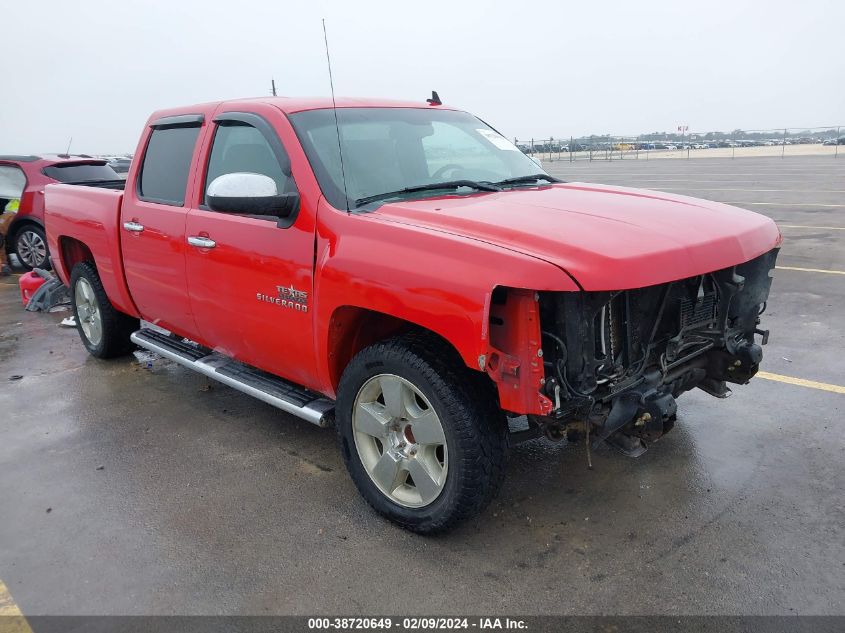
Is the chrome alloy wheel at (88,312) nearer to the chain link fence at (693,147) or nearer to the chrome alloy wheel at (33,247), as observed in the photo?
the chrome alloy wheel at (33,247)

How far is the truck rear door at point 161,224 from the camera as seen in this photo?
4289mm

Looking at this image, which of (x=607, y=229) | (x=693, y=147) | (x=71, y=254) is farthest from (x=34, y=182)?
(x=693, y=147)

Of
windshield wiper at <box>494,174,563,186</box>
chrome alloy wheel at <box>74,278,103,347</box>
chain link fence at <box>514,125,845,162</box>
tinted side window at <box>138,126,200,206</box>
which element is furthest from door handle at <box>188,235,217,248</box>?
chain link fence at <box>514,125,845,162</box>

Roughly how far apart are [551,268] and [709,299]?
3.59 ft

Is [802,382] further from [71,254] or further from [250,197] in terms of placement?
[71,254]

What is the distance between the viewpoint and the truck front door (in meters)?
3.43

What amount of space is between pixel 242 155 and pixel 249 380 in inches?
50.8

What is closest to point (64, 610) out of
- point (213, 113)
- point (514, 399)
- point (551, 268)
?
point (514, 399)

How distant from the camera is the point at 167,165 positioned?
4.57m

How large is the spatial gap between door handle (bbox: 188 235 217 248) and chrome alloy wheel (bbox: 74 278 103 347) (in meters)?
2.01

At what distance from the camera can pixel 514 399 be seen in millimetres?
2662

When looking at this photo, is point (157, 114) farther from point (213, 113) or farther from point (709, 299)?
point (709, 299)

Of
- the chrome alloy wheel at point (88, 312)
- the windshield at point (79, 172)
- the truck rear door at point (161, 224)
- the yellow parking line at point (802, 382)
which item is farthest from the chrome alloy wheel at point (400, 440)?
the windshield at point (79, 172)

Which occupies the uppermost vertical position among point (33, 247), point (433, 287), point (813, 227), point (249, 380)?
point (433, 287)
